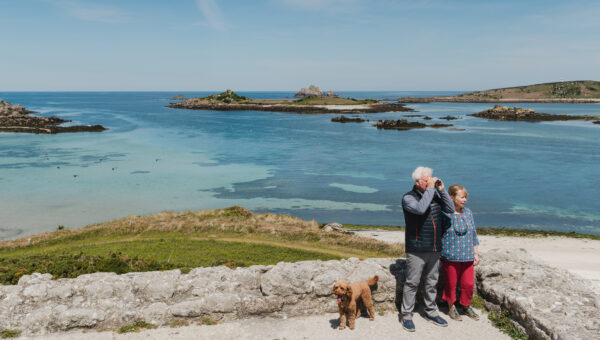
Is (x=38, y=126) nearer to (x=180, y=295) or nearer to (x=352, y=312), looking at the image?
(x=180, y=295)

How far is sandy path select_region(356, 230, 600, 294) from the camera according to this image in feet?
62.2

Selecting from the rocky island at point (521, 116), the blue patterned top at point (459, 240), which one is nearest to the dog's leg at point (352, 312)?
the blue patterned top at point (459, 240)

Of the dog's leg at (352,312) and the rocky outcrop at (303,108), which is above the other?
the rocky outcrop at (303,108)

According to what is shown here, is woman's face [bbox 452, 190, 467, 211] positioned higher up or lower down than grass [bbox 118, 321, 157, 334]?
higher up

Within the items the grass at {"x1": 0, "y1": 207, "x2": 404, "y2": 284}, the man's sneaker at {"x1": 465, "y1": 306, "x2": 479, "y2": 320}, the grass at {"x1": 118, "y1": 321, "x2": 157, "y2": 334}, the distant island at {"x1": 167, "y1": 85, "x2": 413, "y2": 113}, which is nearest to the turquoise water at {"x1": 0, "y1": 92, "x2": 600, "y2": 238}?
the grass at {"x1": 0, "y1": 207, "x2": 404, "y2": 284}

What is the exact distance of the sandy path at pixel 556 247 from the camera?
18953 mm

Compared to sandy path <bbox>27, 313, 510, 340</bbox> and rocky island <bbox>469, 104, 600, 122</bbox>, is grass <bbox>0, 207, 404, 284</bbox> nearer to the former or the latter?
sandy path <bbox>27, 313, 510, 340</bbox>

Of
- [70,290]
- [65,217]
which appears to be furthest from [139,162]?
[70,290]

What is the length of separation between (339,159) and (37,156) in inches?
1875

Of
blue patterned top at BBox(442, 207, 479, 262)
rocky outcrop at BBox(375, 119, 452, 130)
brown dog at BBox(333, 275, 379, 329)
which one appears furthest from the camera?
rocky outcrop at BBox(375, 119, 452, 130)

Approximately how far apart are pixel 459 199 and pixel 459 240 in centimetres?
84

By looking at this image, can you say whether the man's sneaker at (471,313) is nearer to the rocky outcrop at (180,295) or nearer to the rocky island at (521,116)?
the rocky outcrop at (180,295)

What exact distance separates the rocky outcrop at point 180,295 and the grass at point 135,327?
3.4 inches

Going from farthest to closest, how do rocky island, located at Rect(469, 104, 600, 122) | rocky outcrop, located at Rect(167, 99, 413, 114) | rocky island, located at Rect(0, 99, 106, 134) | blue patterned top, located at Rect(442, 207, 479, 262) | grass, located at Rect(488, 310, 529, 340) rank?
rocky outcrop, located at Rect(167, 99, 413, 114) → rocky island, located at Rect(469, 104, 600, 122) → rocky island, located at Rect(0, 99, 106, 134) → blue patterned top, located at Rect(442, 207, 479, 262) → grass, located at Rect(488, 310, 529, 340)
